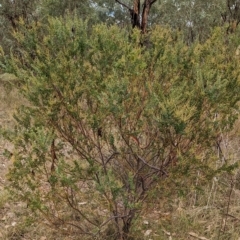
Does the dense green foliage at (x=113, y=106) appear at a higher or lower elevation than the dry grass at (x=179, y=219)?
higher

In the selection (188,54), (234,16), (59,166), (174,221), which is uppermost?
(234,16)

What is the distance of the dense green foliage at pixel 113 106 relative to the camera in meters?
2.22

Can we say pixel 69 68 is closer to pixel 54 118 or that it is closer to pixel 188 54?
pixel 54 118

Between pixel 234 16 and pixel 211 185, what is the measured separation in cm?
729

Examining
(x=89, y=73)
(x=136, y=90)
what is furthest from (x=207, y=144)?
(x=89, y=73)

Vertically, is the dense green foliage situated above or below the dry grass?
above

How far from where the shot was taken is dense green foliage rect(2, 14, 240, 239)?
Answer: 222 cm

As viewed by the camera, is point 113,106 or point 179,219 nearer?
point 113,106

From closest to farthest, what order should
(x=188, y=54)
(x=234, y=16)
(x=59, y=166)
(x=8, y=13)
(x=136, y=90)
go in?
(x=59, y=166) < (x=136, y=90) < (x=188, y=54) < (x=234, y=16) < (x=8, y=13)

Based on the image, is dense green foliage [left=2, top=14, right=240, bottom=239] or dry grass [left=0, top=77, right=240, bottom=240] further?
dry grass [left=0, top=77, right=240, bottom=240]

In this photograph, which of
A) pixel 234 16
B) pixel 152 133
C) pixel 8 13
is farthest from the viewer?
pixel 8 13

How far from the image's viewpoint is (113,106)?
208cm

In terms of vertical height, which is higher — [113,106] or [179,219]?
[113,106]

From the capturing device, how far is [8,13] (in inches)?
407
